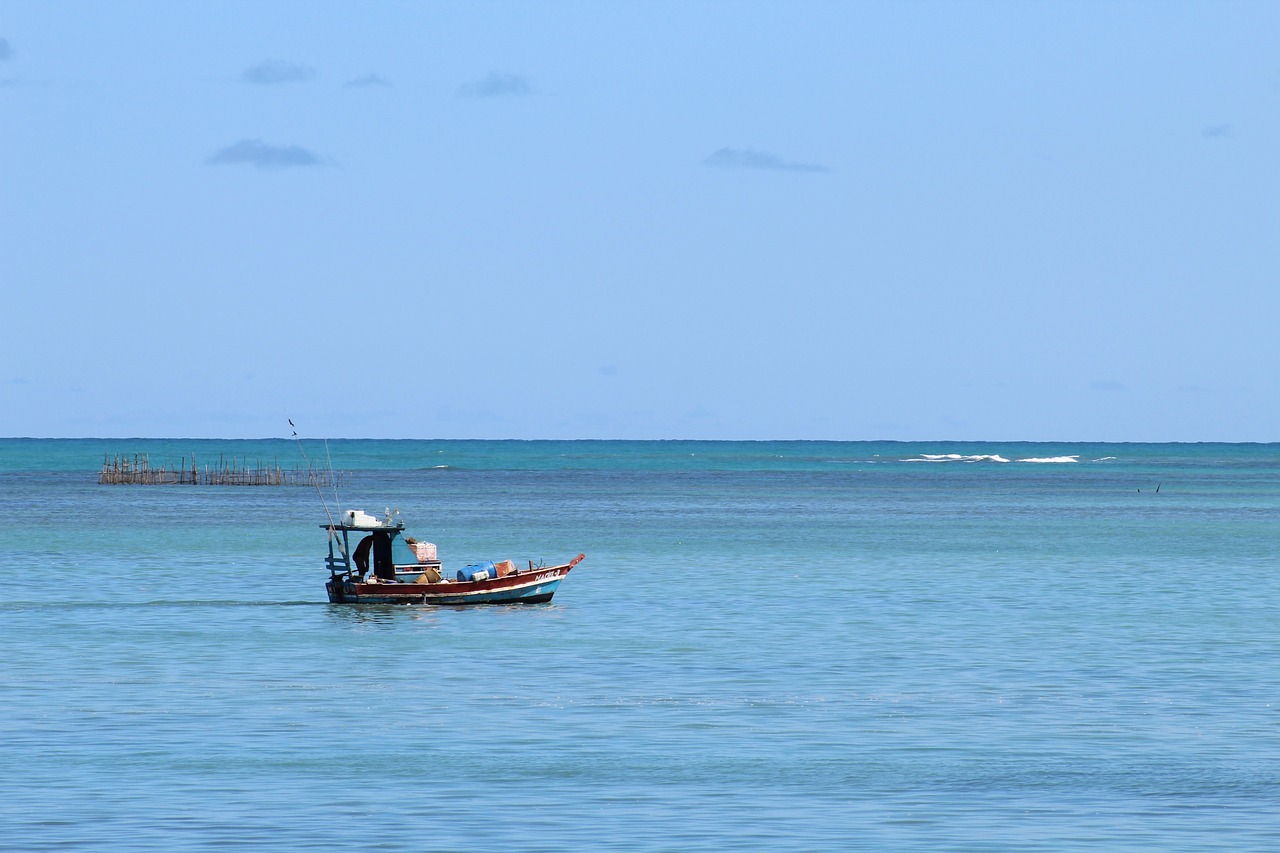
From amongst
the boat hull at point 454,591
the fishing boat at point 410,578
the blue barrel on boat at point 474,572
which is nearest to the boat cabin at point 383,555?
the fishing boat at point 410,578

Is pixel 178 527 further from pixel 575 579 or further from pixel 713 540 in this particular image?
pixel 575 579

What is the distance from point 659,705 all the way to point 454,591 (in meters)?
18.3

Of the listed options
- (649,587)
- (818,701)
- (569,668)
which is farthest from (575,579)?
(818,701)

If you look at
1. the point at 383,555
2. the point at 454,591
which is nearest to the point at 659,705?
the point at 454,591

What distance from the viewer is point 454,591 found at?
4722 cm

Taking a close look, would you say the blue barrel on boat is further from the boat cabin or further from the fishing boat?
the boat cabin

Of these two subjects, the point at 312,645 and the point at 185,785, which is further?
the point at 312,645

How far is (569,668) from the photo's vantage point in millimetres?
34500

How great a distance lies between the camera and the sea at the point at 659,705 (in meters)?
21.3

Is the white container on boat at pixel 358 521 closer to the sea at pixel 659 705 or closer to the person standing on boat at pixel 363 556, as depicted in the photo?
the person standing on boat at pixel 363 556

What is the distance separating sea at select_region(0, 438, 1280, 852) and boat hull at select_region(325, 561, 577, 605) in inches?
18.2

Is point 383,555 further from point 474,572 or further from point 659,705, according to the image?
point 659,705

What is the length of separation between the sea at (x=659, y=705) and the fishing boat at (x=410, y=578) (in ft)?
2.00

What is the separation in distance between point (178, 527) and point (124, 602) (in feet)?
121
